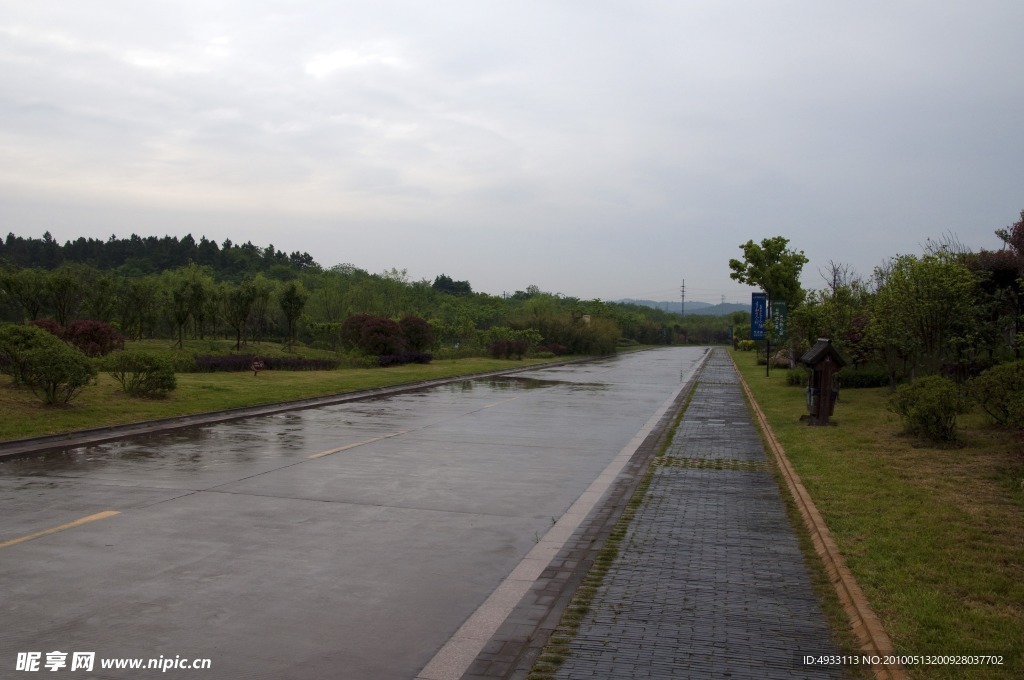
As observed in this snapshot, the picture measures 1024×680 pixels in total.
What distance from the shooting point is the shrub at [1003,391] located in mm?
12398

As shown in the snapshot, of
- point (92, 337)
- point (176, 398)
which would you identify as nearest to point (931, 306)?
point (176, 398)

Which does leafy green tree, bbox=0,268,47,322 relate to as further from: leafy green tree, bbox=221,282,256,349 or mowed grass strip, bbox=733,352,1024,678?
mowed grass strip, bbox=733,352,1024,678

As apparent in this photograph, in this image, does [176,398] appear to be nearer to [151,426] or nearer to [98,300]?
[151,426]

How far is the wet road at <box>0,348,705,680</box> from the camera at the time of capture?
5191 mm

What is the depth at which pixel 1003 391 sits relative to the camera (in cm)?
1288

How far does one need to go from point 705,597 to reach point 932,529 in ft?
10.3

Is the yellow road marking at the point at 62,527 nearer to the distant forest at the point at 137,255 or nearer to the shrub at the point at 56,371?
the shrub at the point at 56,371

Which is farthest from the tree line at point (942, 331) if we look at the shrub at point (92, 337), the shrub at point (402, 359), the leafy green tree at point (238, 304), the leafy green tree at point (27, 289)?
the leafy green tree at point (27, 289)

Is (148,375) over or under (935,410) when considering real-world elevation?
under

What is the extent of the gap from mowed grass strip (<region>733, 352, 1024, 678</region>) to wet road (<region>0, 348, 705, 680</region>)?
2968 millimetres

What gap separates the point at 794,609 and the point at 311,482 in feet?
22.1

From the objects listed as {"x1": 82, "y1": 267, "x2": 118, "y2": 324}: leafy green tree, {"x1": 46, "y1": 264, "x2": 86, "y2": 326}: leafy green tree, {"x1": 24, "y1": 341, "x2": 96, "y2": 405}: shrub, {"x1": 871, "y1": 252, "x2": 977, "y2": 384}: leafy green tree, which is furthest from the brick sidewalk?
{"x1": 82, "y1": 267, "x2": 118, "y2": 324}: leafy green tree

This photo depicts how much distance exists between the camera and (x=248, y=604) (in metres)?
5.89

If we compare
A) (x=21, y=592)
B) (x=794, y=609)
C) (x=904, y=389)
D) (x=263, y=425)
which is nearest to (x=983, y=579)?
(x=794, y=609)
